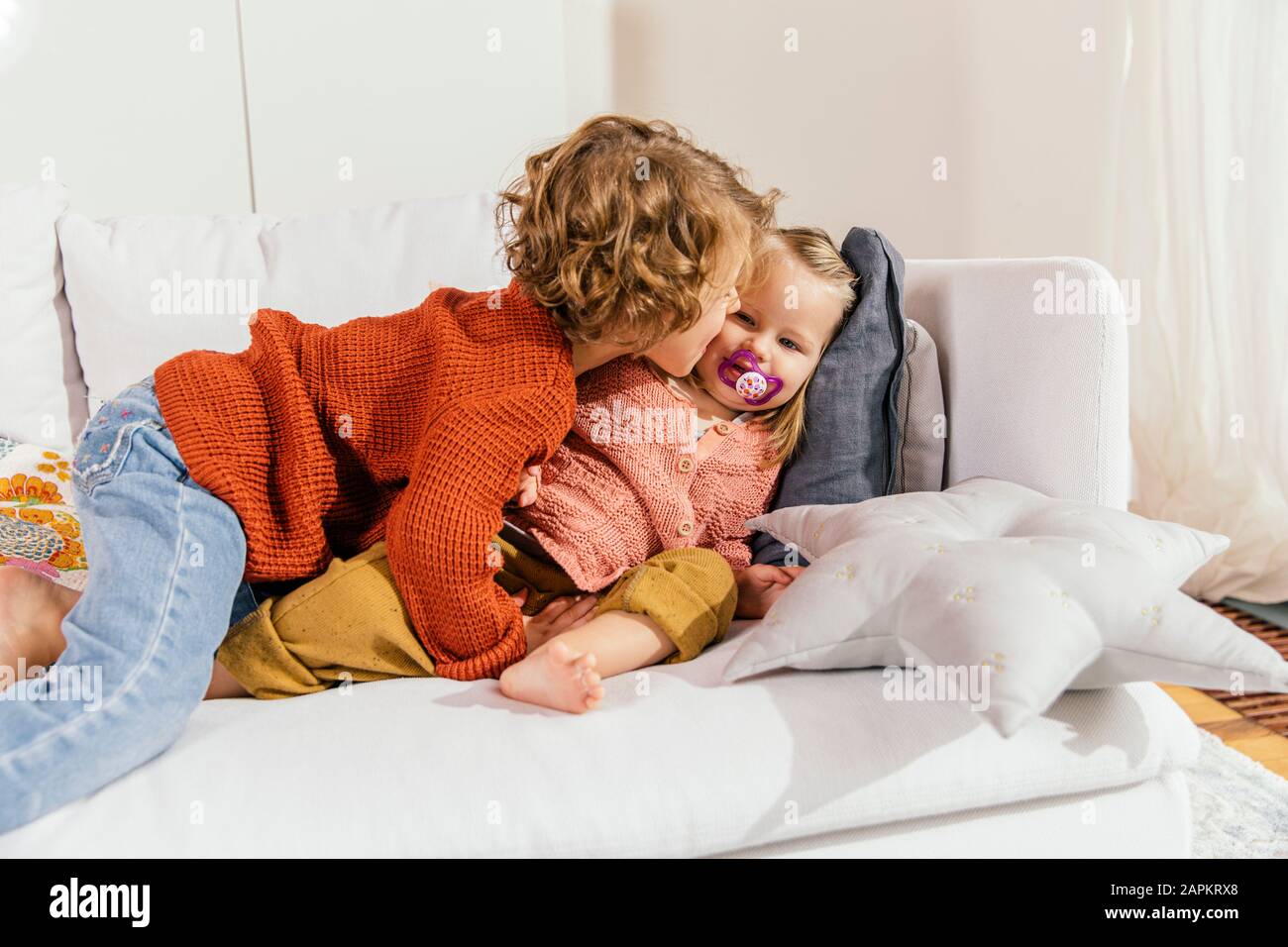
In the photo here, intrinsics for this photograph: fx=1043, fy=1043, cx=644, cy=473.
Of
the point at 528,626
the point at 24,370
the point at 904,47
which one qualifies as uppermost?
the point at 904,47

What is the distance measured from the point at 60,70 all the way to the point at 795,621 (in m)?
1.97

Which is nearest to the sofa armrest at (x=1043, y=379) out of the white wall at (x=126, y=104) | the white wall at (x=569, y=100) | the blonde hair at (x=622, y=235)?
the blonde hair at (x=622, y=235)

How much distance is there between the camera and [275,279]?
152cm

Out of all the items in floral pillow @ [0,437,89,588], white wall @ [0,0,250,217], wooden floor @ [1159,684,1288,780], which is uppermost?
white wall @ [0,0,250,217]

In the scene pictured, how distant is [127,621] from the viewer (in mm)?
931

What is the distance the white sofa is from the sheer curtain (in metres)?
1.08

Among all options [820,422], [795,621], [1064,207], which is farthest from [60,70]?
[1064,207]

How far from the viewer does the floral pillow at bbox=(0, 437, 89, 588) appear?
122 cm

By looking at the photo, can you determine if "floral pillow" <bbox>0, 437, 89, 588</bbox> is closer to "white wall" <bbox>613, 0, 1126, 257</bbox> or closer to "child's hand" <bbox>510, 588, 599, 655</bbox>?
"child's hand" <bbox>510, 588, 599, 655</bbox>

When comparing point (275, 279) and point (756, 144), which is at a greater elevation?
point (756, 144)

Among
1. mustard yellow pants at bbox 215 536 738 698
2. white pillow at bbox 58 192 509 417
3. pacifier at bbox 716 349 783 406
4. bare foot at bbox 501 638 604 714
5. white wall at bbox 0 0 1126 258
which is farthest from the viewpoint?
white wall at bbox 0 0 1126 258

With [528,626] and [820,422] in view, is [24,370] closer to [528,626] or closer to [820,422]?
[528,626]

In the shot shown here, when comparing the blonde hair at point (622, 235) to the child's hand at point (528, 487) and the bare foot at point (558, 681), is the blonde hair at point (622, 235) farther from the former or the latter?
the bare foot at point (558, 681)

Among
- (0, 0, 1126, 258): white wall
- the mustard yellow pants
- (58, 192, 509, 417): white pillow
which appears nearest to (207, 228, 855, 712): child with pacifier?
the mustard yellow pants
